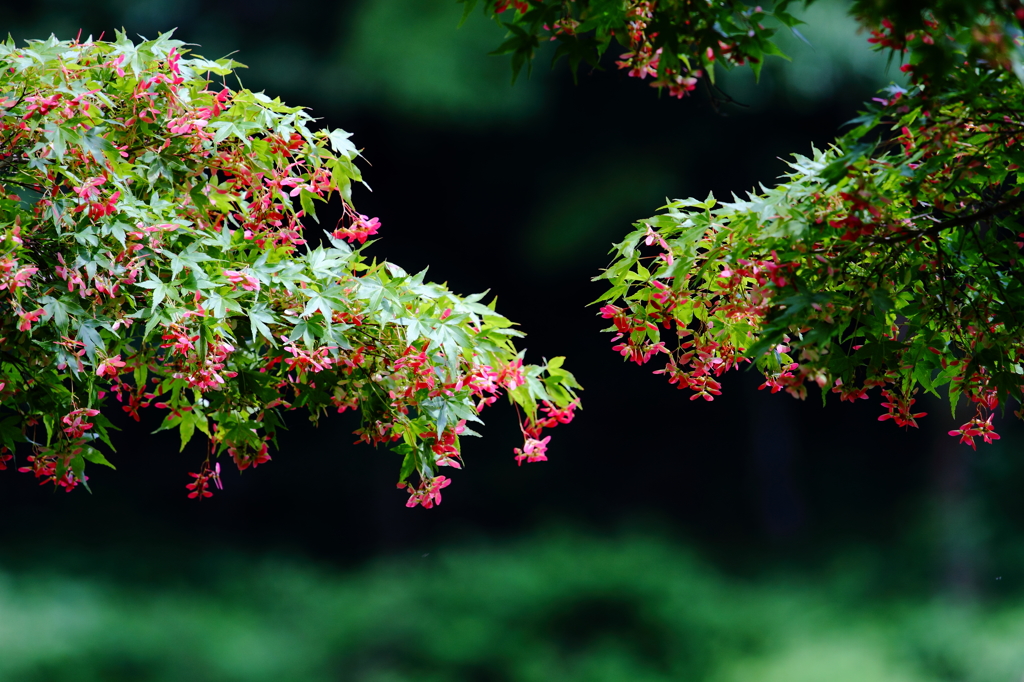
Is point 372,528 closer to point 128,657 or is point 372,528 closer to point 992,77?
point 128,657

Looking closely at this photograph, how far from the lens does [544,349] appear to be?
29.2 ft

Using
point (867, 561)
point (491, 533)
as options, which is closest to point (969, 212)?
point (867, 561)

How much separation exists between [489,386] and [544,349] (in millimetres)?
6567

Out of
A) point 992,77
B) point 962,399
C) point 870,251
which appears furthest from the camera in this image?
point 962,399

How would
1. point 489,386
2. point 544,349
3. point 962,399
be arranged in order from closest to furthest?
1. point 489,386
2. point 962,399
3. point 544,349

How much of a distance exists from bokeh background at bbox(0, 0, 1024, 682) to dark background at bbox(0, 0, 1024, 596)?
0.08 ft

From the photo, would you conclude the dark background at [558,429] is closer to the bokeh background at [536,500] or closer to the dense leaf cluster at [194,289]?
the bokeh background at [536,500]

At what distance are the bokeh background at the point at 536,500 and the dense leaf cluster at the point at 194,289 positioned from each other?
13.3ft

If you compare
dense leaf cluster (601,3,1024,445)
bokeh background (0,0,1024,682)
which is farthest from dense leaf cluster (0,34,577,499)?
bokeh background (0,0,1024,682)

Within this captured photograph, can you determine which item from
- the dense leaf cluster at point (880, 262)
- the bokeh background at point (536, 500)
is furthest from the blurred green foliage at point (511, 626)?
the dense leaf cluster at point (880, 262)

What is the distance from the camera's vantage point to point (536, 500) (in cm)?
832

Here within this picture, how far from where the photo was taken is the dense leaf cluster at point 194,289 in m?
2.18

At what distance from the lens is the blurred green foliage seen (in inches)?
245

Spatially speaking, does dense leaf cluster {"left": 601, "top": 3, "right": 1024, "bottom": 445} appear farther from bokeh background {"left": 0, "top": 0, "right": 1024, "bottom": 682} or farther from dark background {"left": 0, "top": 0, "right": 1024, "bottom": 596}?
dark background {"left": 0, "top": 0, "right": 1024, "bottom": 596}
